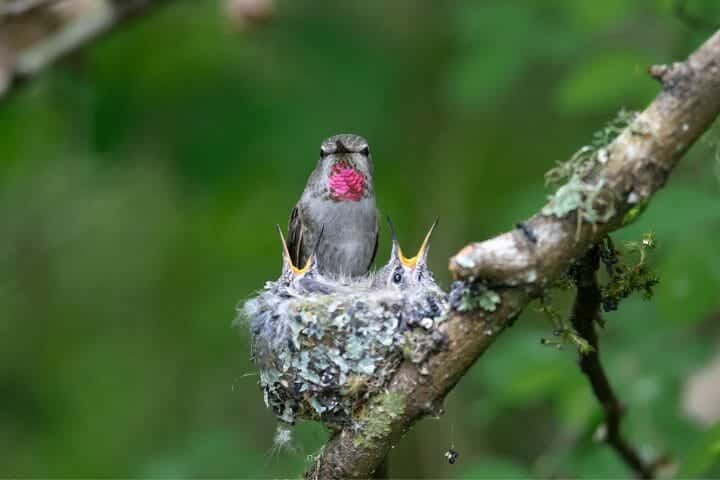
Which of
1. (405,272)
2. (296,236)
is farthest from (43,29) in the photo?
(405,272)

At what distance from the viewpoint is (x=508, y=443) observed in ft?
22.4

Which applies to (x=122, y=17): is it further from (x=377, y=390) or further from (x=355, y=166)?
(x=377, y=390)

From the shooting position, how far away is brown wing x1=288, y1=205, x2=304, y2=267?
465 centimetres

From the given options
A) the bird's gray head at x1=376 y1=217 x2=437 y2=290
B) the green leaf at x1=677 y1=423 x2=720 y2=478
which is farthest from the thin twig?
the bird's gray head at x1=376 y1=217 x2=437 y2=290

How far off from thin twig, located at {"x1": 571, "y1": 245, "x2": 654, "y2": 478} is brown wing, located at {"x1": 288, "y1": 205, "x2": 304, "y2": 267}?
77.4 inches

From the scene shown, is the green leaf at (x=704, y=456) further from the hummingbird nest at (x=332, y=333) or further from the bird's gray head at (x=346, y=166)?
the bird's gray head at (x=346, y=166)

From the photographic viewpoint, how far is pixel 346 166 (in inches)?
173

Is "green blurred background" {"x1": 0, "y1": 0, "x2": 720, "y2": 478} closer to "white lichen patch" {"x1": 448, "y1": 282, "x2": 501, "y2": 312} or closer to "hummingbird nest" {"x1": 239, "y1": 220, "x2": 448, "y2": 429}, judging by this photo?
"hummingbird nest" {"x1": 239, "y1": 220, "x2": 448, "y2": 429}

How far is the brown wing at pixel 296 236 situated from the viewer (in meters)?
4.65

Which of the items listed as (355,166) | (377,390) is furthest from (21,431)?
(377,390)

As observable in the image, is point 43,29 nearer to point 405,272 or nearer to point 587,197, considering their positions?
point 405,272

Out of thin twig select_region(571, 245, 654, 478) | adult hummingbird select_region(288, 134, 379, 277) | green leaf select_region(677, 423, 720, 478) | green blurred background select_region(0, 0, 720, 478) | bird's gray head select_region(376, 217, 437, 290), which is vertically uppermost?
green blurred background select_region(0, 0, 720, 478)

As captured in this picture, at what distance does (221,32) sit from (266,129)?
832 mm

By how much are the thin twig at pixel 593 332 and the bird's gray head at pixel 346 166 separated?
1.79m
